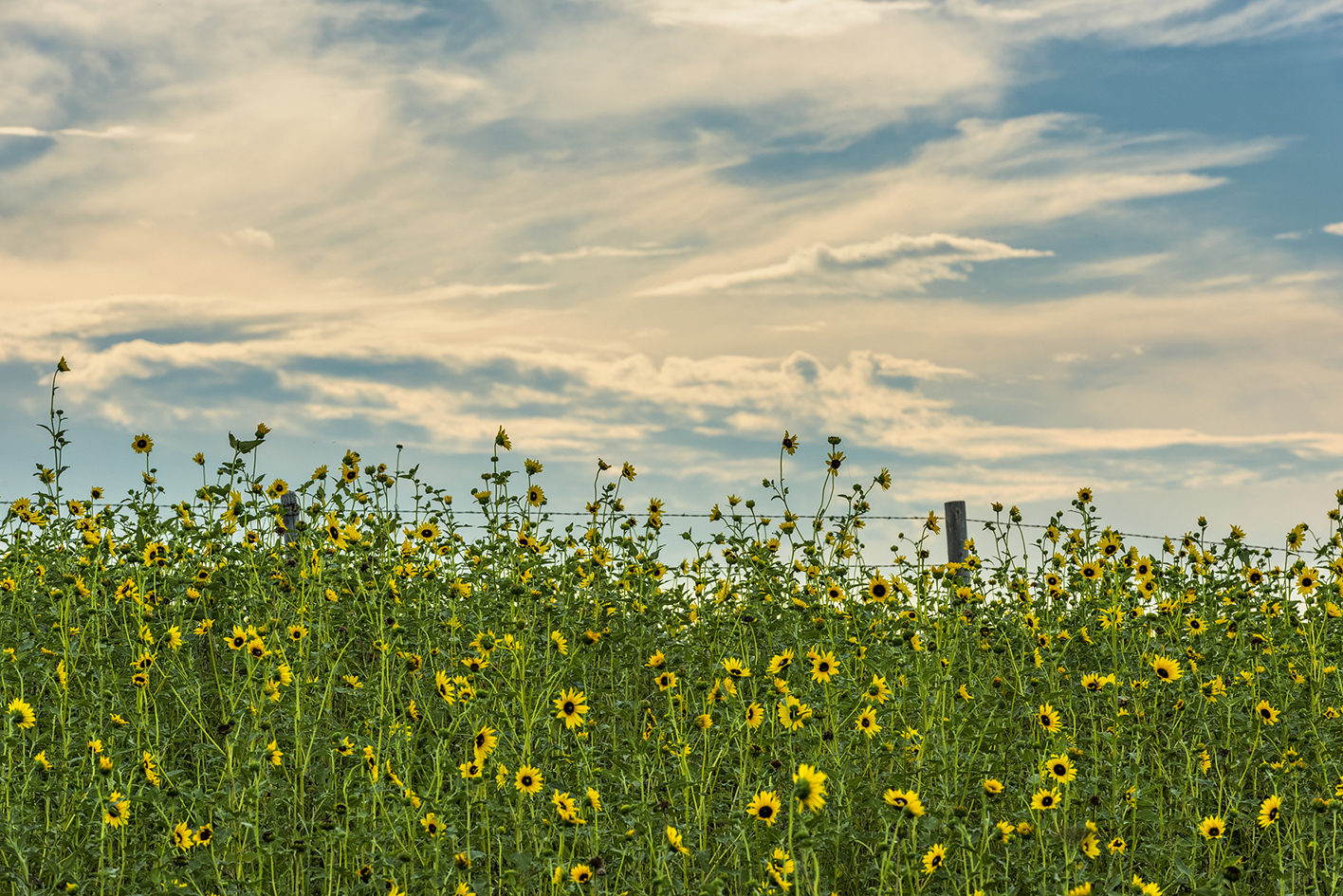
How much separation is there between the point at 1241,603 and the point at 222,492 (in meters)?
6.82

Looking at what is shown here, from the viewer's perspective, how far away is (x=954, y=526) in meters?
10.3

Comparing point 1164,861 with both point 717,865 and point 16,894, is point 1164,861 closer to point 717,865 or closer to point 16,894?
point 717,865

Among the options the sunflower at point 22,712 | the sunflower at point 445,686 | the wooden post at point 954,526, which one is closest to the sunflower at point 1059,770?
the sunflower at point 445,686

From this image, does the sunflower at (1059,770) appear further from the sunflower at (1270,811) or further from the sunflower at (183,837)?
the sunflower at (183,837)

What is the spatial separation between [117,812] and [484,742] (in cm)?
138

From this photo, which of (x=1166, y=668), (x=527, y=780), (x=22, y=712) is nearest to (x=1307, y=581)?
(x=1166, y=668)

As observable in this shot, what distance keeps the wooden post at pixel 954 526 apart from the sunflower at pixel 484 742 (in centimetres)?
681

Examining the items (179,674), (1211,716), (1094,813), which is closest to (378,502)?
(179,674)

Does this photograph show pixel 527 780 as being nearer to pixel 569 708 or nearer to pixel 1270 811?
pixel 569 708

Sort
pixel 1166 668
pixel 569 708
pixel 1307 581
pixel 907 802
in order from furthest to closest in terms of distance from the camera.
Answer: pixel 1307 581 < pixel 1166 668 < pixel 569 708 < pixel 907 802

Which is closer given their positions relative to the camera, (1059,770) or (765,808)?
(765,808)

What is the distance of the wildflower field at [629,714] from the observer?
4145 millimetres

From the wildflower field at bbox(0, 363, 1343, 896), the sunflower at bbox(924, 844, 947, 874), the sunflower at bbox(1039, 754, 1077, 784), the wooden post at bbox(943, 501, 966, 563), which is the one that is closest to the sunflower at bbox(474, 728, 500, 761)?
the wildflower field at bbox(0, 363, 1343, 896)

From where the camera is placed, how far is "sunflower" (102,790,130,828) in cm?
390
